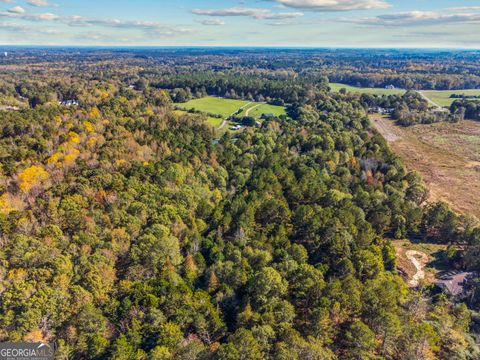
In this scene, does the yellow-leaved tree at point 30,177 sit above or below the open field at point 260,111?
below

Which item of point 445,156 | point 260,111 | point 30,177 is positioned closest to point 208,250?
point 30,177

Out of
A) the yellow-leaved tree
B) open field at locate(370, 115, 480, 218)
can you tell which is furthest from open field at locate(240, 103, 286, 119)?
the yellow-leaved tree

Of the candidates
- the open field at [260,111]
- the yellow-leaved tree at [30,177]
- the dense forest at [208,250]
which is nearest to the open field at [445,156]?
the dense forest at [208,250]

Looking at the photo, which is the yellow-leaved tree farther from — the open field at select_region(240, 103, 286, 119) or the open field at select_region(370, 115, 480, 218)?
the open field at select_region(240, 103, 286, 119)

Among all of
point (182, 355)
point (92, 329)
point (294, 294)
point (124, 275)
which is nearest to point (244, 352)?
point (182, 355)

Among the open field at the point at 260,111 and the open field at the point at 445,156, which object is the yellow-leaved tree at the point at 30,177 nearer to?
the open field at the point at 445,156

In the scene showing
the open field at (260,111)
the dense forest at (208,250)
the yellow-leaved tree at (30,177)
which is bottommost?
the dense forest at (208,250)

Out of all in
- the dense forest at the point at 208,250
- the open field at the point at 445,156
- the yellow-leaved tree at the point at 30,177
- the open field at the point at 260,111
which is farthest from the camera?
the open field at the point at 260,111
